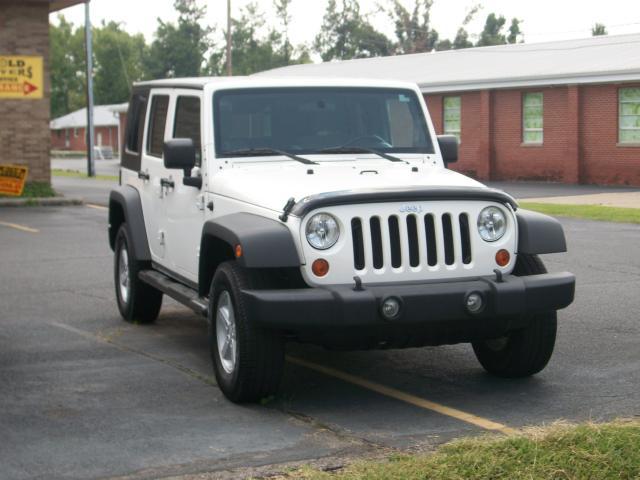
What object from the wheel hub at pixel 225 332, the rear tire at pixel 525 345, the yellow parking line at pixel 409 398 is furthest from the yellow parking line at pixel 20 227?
the rear tire at pixel 525 345

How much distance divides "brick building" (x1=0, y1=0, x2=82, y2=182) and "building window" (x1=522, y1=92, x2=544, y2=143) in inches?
676

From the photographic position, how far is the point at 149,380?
25.7 feet

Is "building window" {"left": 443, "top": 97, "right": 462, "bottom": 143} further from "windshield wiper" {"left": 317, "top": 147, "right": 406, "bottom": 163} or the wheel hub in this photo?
the wheel hub

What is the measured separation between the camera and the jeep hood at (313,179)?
7133 mm

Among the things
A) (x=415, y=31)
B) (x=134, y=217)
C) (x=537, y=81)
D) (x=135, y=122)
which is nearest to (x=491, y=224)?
(x=134, y=217)

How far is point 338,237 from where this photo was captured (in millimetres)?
6828

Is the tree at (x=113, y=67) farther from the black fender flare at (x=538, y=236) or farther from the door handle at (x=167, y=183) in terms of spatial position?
the black fender flare at (x=538, y=236)

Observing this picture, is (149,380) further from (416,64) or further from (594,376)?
(416,64)

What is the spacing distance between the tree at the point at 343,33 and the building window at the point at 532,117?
67.4 m

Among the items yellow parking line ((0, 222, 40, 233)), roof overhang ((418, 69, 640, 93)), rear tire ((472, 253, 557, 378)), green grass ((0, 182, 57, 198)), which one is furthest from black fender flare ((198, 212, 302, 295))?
roof overhang ((418, 69, 640, 93))

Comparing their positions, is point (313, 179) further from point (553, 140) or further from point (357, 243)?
point (553, 140)

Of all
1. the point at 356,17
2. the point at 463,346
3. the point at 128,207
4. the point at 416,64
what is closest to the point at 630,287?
the point at 463,346

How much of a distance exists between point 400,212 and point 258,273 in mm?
895

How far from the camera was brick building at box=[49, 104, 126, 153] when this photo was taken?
304 ft
